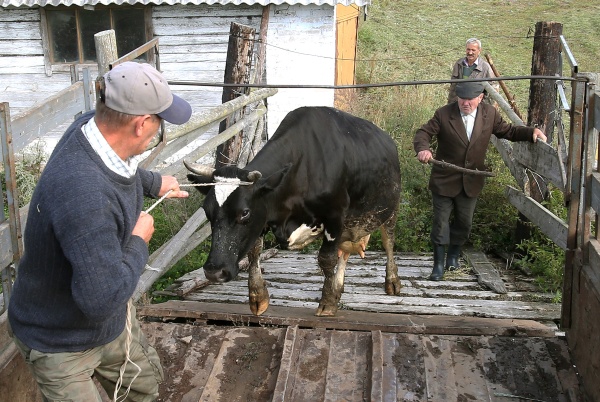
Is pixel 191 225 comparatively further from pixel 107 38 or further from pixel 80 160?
pixel 80 160

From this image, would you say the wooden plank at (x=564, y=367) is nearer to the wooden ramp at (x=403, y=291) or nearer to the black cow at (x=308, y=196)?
the wooden ramp at (x=403, y=291)

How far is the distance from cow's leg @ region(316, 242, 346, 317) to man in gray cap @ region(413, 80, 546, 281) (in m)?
1.44

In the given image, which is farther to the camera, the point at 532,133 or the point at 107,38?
the point at 532,133

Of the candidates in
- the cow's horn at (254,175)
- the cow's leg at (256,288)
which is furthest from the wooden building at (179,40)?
the cow's horn at (254,175)

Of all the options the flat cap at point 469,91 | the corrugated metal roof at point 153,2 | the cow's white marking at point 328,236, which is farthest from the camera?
the corrugated metal roof at point 153,2

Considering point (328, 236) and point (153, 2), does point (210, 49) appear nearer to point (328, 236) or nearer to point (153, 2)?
point (153, 2)

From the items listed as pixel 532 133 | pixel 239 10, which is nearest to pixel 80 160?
pixel 532 133

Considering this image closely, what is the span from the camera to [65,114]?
13.4ft

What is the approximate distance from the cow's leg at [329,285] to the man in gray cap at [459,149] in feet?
4.71

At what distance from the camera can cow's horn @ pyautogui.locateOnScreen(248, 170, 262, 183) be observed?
4172mm

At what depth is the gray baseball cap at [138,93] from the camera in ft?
7.83

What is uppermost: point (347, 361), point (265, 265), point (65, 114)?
point (65, 114)

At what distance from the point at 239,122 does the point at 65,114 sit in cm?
301

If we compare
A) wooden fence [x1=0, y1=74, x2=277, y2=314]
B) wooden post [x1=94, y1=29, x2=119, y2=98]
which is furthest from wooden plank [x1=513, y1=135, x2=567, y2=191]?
wooden post [x1=94, y1=29, x2=119, y2=98]
